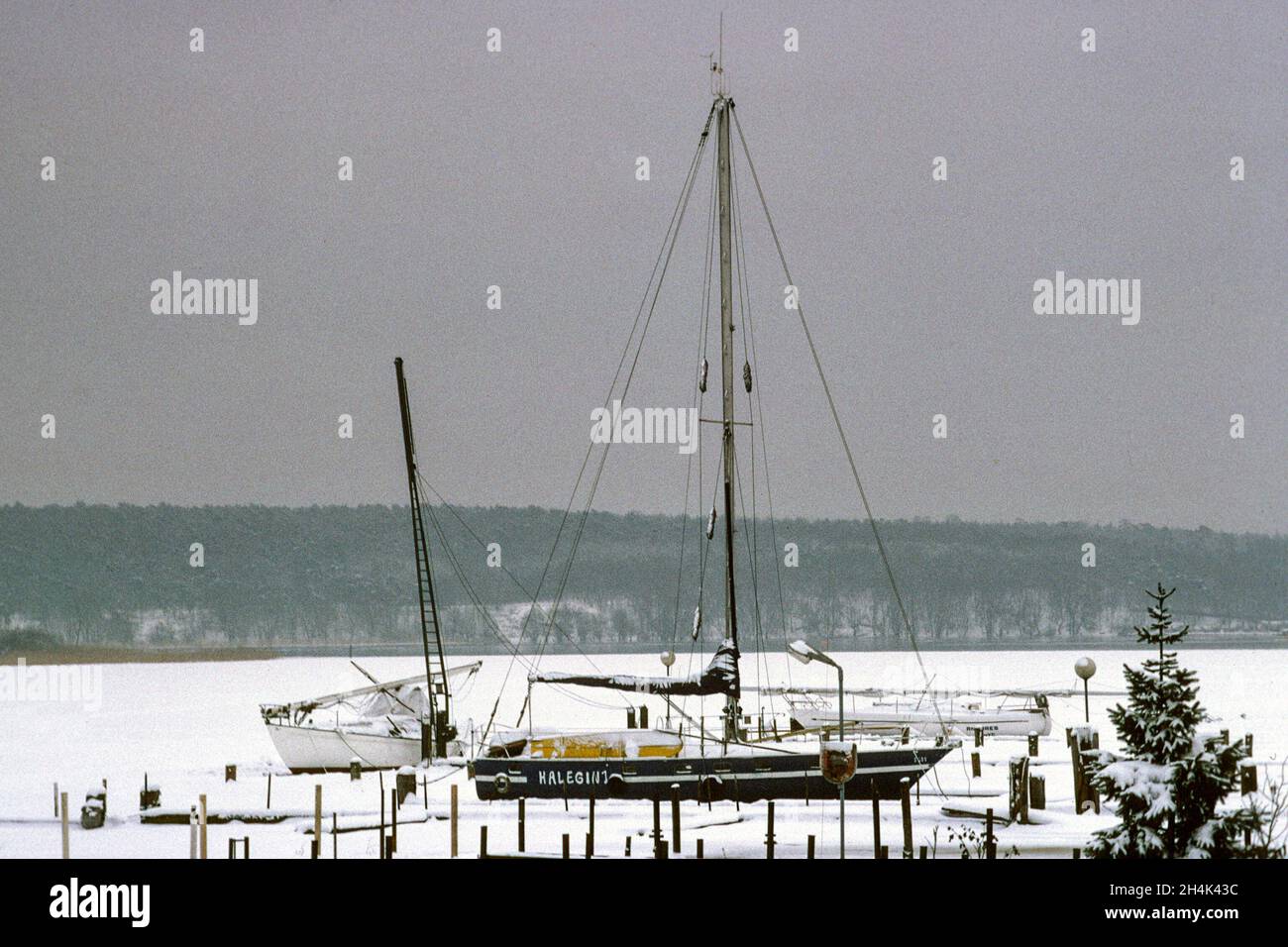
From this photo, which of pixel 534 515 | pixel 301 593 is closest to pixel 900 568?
pixel 534 515

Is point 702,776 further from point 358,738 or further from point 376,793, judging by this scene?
point 358,738

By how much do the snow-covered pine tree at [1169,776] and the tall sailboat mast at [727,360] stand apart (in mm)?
10869

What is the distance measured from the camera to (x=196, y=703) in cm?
4712

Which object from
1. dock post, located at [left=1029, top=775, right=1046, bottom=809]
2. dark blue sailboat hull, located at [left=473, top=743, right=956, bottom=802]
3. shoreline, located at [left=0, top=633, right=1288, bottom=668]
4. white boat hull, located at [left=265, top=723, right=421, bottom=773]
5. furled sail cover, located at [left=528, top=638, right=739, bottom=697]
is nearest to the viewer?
dock post, located at [left=1029, top=775, right=1046, bottom=809]

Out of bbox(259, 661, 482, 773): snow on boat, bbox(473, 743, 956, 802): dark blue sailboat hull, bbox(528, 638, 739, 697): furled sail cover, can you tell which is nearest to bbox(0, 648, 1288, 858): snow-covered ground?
bbox(473, 743, 956, 802): dark blue sailboat hull

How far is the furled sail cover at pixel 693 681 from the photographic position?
21.6 m

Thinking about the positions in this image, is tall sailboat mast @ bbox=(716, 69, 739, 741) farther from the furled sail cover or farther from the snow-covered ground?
the snow-covered ground

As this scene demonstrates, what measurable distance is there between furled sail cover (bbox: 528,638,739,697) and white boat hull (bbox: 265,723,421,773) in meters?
5.56

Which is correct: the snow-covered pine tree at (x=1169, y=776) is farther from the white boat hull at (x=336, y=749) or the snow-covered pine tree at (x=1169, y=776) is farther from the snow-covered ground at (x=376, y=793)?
the white boat hull at (x=336, y=749)

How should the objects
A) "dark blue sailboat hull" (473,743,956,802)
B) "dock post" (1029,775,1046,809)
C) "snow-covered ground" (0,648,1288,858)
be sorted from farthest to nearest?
"dark blue sailboat hull" (473,743,956,802) → "dock post" (1029,775,1046,809) → "snow-covered ground" (0,648,1288,858)

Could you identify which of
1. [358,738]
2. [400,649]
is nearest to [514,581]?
[400,649]

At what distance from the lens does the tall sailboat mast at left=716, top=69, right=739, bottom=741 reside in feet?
72.0

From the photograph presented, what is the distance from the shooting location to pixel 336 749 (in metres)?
26.4
